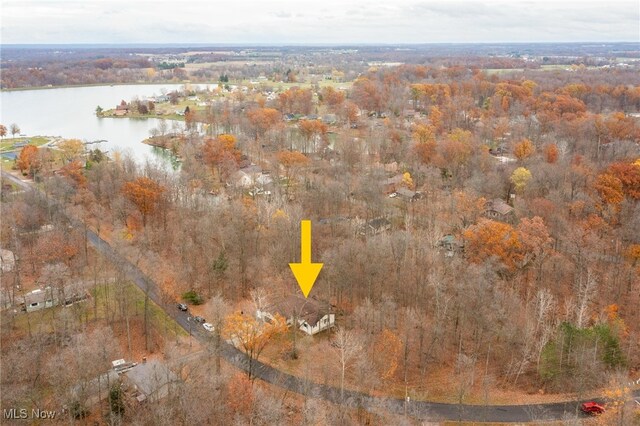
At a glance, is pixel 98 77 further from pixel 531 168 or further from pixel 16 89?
pixel 531 168

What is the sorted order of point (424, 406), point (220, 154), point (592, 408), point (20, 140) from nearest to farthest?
point (592, 408), point (424, 406), point (220, 154), point (20, 140)

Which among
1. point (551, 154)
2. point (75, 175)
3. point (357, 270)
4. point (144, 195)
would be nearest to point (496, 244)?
point (357, 270)

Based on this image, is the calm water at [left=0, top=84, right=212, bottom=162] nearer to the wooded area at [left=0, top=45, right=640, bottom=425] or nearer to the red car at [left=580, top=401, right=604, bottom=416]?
the wooded area at [left=0, top=45, right=640, bottom=425]

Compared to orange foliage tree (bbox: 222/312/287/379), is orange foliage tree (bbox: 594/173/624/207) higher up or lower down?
higher up

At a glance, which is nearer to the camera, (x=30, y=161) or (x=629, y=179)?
(x=629, y=179)

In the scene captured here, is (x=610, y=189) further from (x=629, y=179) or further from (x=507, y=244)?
(x=507, y=244)

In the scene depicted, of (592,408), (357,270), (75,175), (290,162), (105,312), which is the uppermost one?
(290,162)

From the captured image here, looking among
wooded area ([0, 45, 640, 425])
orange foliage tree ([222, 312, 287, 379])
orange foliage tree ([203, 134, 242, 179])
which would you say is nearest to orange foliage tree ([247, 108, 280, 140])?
orange foliage tree ([203, 134, 242, 179])
